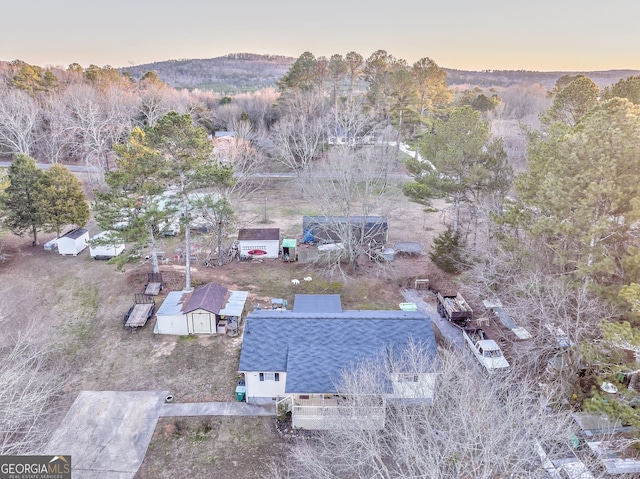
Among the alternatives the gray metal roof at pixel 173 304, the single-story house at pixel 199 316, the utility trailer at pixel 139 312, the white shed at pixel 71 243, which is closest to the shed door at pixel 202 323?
the single-story house at pixel 199 316

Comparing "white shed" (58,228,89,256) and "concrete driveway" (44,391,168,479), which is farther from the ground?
"white shed" (58,228,89,256)

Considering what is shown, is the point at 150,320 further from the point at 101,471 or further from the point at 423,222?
the point at 423,222

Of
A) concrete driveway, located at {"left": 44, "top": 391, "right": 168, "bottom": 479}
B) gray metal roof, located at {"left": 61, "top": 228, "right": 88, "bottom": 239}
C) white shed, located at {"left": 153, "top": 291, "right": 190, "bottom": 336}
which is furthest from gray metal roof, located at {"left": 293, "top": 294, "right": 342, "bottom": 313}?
gray metal roof, located at {"left": 61, "top": 228, "right": 88, "bottom": 239}

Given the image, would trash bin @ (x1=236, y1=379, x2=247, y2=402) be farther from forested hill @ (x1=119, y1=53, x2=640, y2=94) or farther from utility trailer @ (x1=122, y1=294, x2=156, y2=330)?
forested hill @ (x1=119, y1=53, x2=640, y2=94)

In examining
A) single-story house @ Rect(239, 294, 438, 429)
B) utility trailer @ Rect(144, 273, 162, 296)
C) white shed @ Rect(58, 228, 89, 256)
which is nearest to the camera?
single-story house @ Rect(239, 294, 438, 429)

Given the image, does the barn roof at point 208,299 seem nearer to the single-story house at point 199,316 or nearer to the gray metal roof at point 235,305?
the single-story house at point 199,316
